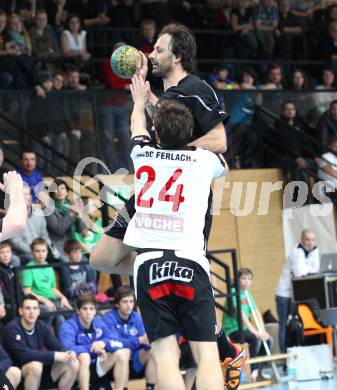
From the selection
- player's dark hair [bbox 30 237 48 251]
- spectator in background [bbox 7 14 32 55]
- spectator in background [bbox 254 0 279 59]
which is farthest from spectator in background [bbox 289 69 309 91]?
player's dark hair [bbox 30 237 48 251]

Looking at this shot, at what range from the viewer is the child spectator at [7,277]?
11758 mm

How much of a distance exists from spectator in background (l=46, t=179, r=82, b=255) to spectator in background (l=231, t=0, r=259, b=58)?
19.4 ft

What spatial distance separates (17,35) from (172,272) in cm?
902

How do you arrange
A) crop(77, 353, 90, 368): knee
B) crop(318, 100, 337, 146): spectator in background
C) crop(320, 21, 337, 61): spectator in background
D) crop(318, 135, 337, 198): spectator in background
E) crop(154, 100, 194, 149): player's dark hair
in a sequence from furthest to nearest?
crop(320, 21, 337, 61): spectator in background, crop(318, 100, 337, 146): spectator in background, crop(318, 135, 337, 198): spectator in background, crop(77, 353, 90, 368): knee, crop(154, 100, 194, 149): player's dark hair

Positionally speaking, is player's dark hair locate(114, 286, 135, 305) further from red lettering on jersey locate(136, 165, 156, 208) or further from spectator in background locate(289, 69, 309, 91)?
spectator in background locate(289, 69, 309, 91)

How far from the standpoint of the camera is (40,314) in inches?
466

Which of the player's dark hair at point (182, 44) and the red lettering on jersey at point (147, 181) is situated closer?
the red lettering on jersey at point (147, 181)

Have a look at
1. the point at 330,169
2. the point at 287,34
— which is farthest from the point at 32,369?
the point at 287,34

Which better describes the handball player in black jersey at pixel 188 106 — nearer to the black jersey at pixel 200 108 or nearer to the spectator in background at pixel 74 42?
the black jersey at pixel 200 108

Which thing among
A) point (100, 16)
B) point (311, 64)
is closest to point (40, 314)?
point (100, 16)

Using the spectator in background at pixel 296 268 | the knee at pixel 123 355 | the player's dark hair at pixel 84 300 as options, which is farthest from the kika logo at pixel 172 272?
the spectator in background at pixel 296 268

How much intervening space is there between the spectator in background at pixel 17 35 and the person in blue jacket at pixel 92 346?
469 cm

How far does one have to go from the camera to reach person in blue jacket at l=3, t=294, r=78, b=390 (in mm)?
10891

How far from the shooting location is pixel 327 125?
16906 millimetres
